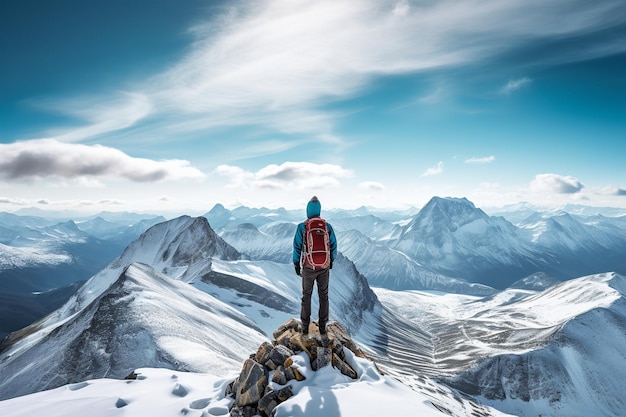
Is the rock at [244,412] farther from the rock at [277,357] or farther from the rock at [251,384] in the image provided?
the rock at [277,357]

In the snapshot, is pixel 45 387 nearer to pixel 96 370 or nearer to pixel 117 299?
pixel 96 370

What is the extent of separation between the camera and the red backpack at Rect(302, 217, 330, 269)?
15758mm

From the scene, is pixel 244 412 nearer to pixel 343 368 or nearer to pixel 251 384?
pixel 251 384

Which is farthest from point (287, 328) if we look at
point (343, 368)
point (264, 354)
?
point (343, 368)

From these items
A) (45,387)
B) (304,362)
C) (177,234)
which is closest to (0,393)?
(45,387)

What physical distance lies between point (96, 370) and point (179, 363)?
13.1 metres

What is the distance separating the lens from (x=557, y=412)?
12600 centimetres

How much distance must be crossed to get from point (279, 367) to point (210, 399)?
3971mm

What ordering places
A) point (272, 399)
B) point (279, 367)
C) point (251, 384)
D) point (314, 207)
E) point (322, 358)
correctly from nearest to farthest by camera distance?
1. point (272, 399)
2. point (251, 384)
3. point (279, 367)
4. point (322, 358)
5. point (314, 207)

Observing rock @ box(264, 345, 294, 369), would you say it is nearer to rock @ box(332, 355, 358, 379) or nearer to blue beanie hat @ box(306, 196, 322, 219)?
rock @ box(332, 355, 358, 379)

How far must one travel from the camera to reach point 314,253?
1580 cm

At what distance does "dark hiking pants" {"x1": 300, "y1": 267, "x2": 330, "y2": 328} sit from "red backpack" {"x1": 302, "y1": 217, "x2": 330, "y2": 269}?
42 cm

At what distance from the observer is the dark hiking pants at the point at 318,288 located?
16.0 meters

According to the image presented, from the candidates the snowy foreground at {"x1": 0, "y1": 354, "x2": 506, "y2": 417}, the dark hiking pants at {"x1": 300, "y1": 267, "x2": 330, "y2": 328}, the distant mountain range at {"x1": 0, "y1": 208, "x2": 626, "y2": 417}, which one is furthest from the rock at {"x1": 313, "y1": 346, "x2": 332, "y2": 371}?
the distant mountain range at {"x1": 0, "y1": 208, "x2": 626, "y2": 417}
